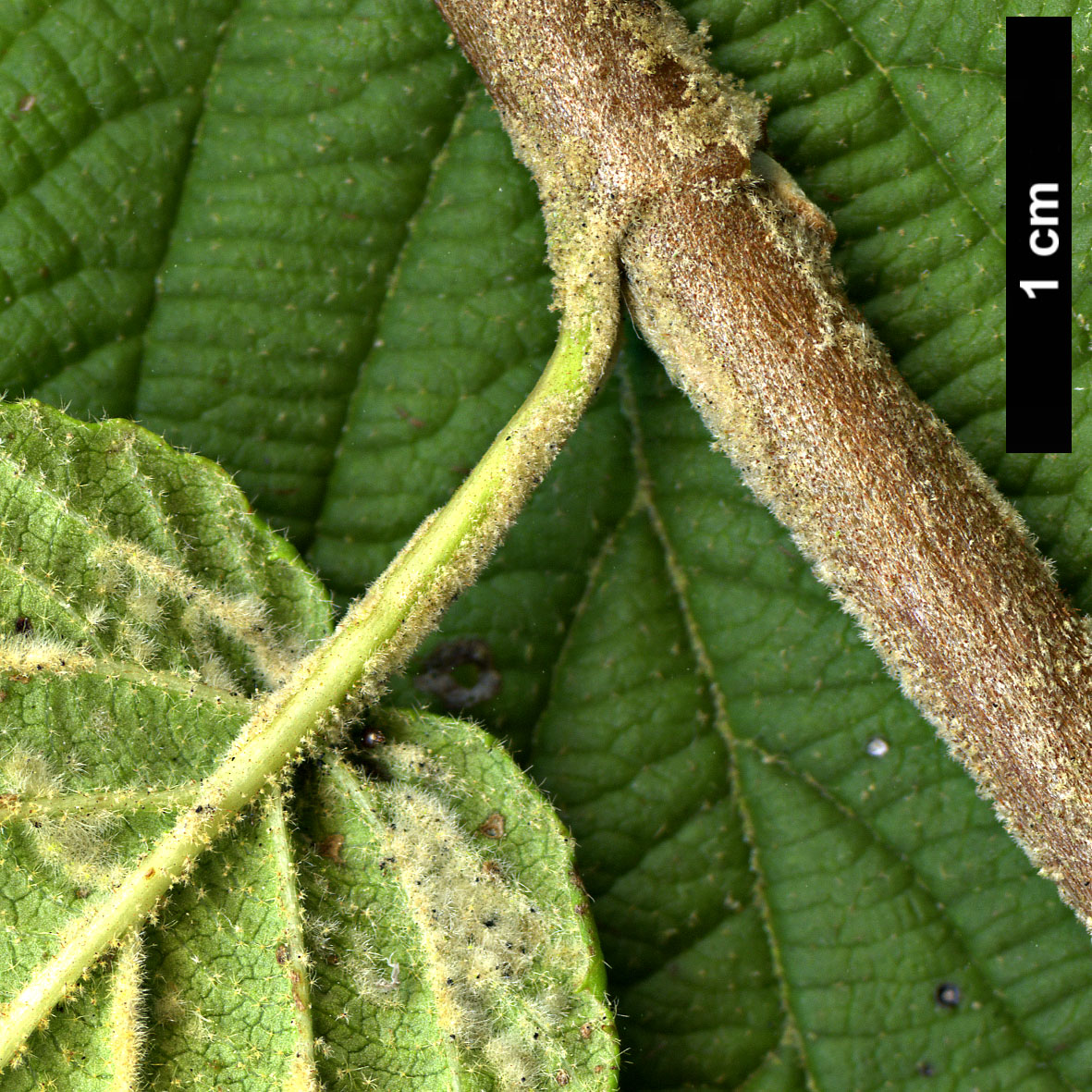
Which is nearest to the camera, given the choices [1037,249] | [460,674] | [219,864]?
[219,864]

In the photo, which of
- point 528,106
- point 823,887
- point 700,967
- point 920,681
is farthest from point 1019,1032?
point 528,106

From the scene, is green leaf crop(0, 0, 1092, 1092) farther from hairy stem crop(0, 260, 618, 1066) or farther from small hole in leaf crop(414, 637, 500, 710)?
hairy stem crop(0, 260, 618, 1066)

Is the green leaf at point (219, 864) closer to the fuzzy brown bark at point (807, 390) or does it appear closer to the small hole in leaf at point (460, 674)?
the small hole in leaf at point (460, 674)

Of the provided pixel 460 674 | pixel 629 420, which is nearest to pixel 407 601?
pixel 460 674

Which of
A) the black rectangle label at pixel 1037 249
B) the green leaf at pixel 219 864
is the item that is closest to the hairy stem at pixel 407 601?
the green leaf at pixel 219 864

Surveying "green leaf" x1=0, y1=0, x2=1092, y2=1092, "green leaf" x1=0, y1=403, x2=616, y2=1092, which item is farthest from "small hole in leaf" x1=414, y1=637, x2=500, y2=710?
"green leaf" x1=0, y1=403, x2=616, y2=1092

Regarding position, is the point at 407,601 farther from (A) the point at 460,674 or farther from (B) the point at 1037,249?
(B) the point at 1037,249
